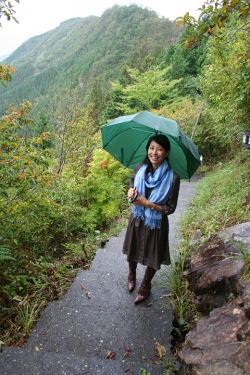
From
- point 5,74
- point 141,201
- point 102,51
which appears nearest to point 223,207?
point 141,201

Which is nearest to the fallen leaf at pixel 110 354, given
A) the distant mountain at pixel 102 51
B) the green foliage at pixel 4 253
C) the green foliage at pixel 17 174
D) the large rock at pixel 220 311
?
the large rock at pixel 220 311

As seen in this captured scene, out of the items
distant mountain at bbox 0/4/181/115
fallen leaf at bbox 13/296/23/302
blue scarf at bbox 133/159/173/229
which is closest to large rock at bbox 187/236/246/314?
blue scarf at bbox 133/159/173/229

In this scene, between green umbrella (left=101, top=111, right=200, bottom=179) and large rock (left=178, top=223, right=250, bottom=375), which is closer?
large rock (left=178, top=223, right=250, bottom=375)

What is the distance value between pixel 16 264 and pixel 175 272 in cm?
195

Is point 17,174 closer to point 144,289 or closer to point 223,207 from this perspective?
point 144,289

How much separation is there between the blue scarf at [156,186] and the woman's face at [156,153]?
95 mm

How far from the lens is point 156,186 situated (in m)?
2.34

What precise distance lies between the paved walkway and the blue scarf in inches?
38.6

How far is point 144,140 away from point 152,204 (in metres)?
0.75

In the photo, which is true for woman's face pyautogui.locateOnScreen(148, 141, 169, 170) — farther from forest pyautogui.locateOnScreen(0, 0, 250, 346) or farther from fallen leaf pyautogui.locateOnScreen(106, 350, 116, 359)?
fallen leaf pyautogui.locateOnScreen(106, 350, 116, 359)

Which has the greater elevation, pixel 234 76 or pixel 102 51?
pixel 102 51

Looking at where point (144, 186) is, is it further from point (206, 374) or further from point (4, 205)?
point (4, 205)

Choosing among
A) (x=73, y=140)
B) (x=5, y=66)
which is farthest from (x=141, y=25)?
Result: (x=5, y=66)

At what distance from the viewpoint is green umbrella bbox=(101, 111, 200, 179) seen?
2258 mm
